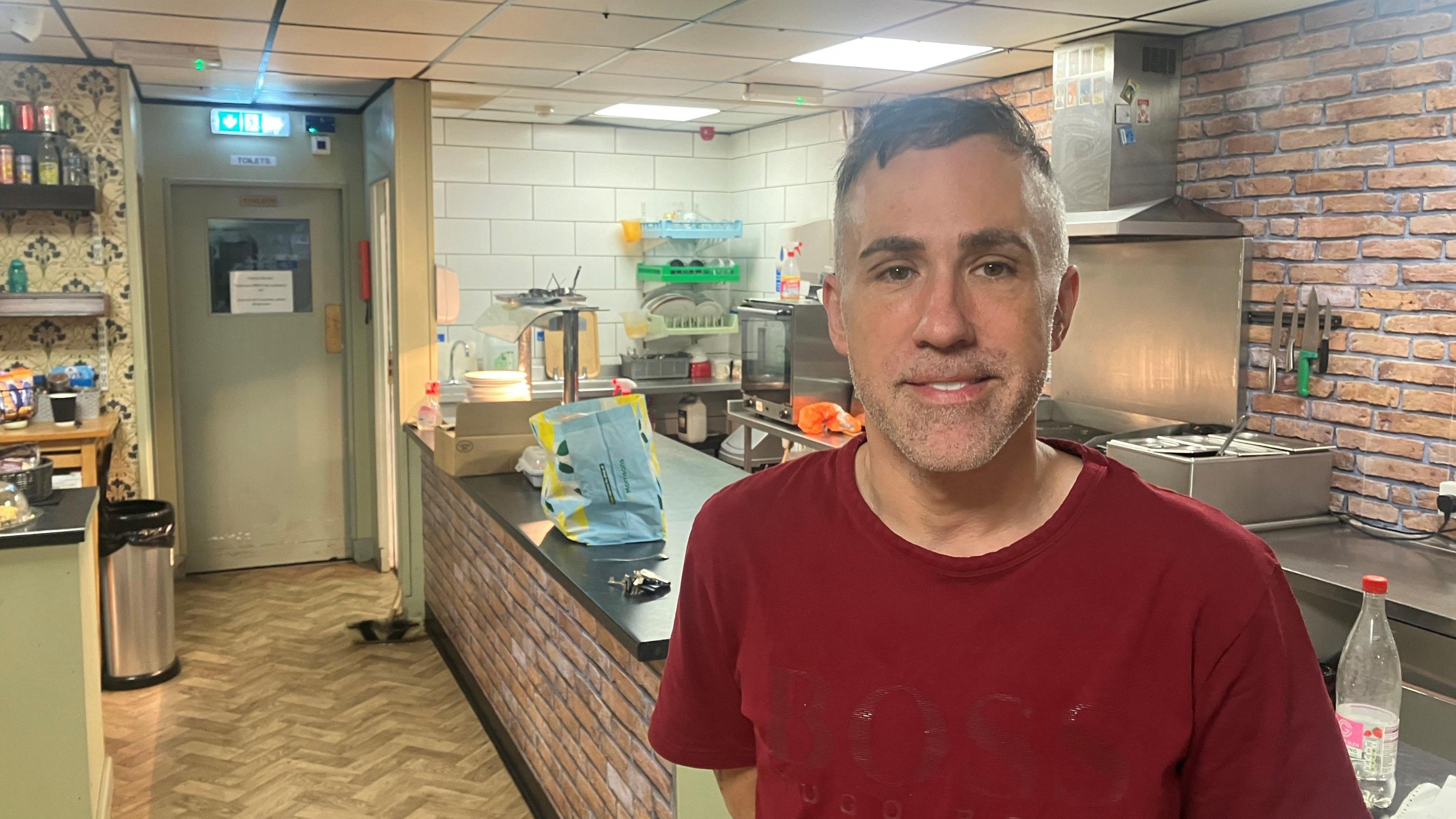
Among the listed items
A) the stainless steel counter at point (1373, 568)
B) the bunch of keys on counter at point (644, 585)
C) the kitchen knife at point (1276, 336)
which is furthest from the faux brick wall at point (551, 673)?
the kitchen knife at point (1276, 336)

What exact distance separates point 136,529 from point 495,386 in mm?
1516

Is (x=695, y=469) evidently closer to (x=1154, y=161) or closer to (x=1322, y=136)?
(x=1154, y=161)

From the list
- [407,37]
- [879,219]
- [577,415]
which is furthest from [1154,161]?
[879,219]

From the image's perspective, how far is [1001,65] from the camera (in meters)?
4.36

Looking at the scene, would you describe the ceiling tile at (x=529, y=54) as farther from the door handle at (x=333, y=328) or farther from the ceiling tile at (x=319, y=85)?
the door handle at (x=333, y=328)

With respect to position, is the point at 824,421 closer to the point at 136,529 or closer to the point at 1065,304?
the point at 136,529

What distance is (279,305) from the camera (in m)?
5.84

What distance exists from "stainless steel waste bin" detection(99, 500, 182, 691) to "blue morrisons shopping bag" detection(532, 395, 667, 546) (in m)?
2.24

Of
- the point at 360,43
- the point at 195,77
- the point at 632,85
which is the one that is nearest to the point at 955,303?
the point at 360,43

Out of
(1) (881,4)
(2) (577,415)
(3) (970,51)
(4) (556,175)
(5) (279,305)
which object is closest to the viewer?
(2) (577,415)

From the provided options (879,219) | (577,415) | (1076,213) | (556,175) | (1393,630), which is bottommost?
(1393,630)

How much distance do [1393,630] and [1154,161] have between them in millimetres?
1801

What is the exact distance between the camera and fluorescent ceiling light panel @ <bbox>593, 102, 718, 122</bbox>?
573 cm

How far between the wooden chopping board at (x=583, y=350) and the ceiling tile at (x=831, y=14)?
1.35 meters
